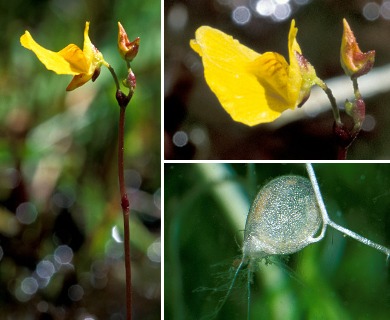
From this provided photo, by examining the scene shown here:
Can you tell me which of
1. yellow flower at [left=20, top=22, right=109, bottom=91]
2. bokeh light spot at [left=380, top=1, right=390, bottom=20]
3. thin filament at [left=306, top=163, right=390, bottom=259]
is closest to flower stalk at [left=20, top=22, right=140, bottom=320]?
yellow flower at [left=20, top=22, right=109, bottom=91]

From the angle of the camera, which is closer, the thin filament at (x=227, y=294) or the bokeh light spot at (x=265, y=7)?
the thin filament at (x=227, y=294)

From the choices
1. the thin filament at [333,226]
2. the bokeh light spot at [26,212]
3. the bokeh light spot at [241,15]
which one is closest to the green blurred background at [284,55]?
the bokeh light spot at [241,15]

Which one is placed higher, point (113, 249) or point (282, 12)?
point (282, 12)

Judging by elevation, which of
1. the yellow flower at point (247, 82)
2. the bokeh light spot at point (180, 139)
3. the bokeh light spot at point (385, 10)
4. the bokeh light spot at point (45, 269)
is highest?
the bokeh light spot at point (385, 10)

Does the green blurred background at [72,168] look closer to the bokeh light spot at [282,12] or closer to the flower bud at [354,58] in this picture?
the bokeh light spot at [282,12]

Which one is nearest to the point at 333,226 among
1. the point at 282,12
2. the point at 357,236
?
the point at 357,236

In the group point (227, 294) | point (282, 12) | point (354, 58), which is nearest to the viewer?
point (354, 58)

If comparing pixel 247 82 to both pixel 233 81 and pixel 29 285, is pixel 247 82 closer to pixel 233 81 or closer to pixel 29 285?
pixel 233 81
